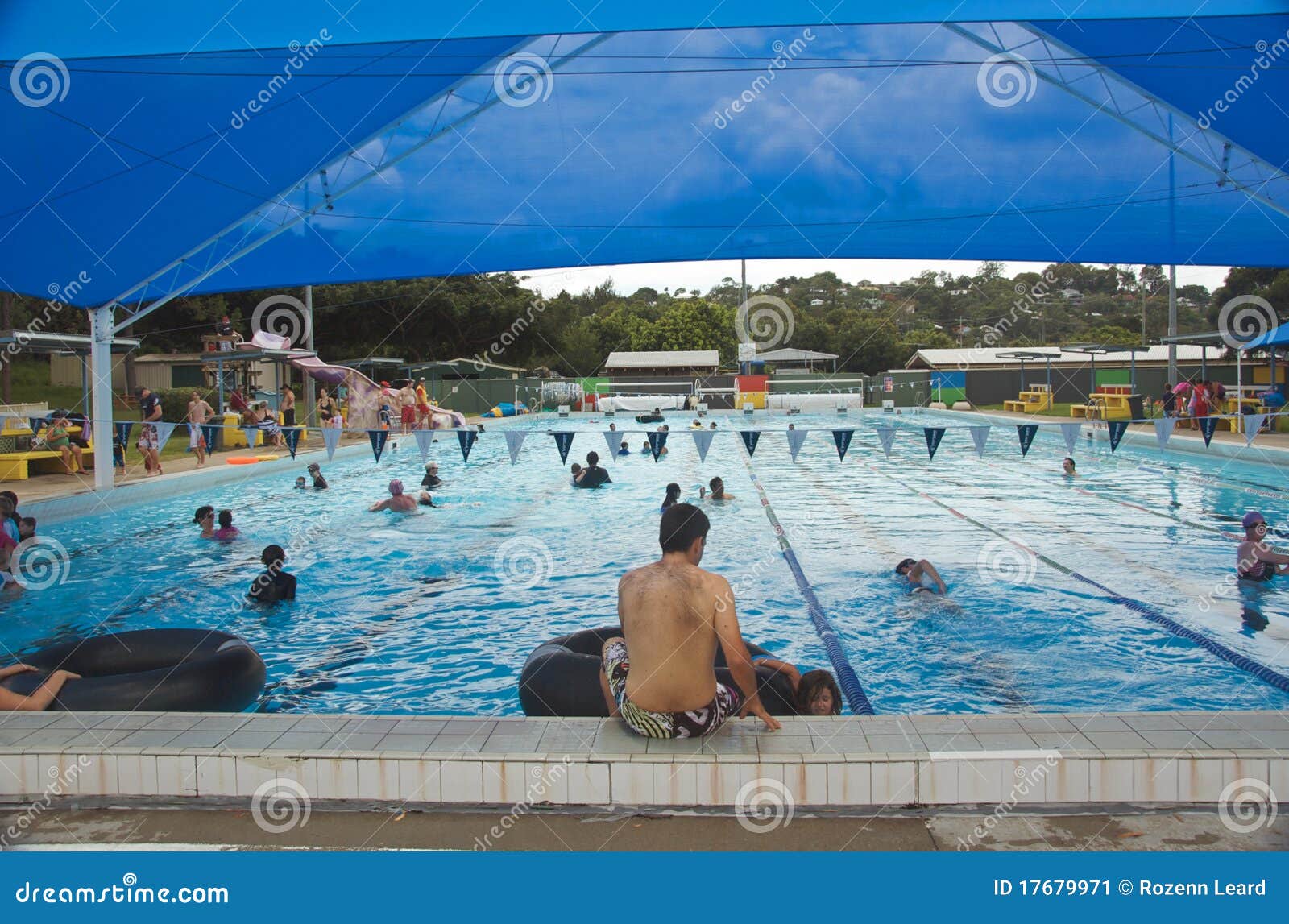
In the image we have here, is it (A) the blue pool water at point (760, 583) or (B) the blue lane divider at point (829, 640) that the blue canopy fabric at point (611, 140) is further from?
(B) the blue lane divider at point (829, 640)

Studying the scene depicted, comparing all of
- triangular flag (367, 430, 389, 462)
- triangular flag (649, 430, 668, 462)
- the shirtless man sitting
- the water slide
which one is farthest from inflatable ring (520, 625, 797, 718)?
the water slide

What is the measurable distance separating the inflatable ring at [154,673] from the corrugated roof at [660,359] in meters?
47.9

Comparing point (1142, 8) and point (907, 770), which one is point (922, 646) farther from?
point (1142, 8)

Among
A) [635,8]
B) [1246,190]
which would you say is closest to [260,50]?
[635,8]

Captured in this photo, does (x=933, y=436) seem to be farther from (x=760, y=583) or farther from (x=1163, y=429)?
(x=760, y=583)

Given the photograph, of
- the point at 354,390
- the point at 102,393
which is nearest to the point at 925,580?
the point at 102,393

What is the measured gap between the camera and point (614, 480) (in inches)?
643

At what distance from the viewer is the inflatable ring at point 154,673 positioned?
418 centimetres

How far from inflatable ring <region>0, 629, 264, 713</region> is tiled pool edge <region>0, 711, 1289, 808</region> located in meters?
0.73

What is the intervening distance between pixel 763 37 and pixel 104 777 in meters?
6.09

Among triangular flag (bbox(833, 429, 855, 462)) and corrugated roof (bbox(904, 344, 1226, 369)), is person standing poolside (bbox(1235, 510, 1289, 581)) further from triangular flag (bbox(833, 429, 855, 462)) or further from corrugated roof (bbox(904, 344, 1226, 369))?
corrugated roof (bbox(904, 344, 1226, 369))

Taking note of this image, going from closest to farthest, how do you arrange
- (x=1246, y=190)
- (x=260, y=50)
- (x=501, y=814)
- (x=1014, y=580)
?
(x=501, y=814)
(x=260, y=50)
(x=1246, y=190)
(x=1014, y=580)

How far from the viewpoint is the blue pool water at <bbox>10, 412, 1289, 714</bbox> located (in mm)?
5836

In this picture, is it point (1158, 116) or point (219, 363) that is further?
point (219, 363)
